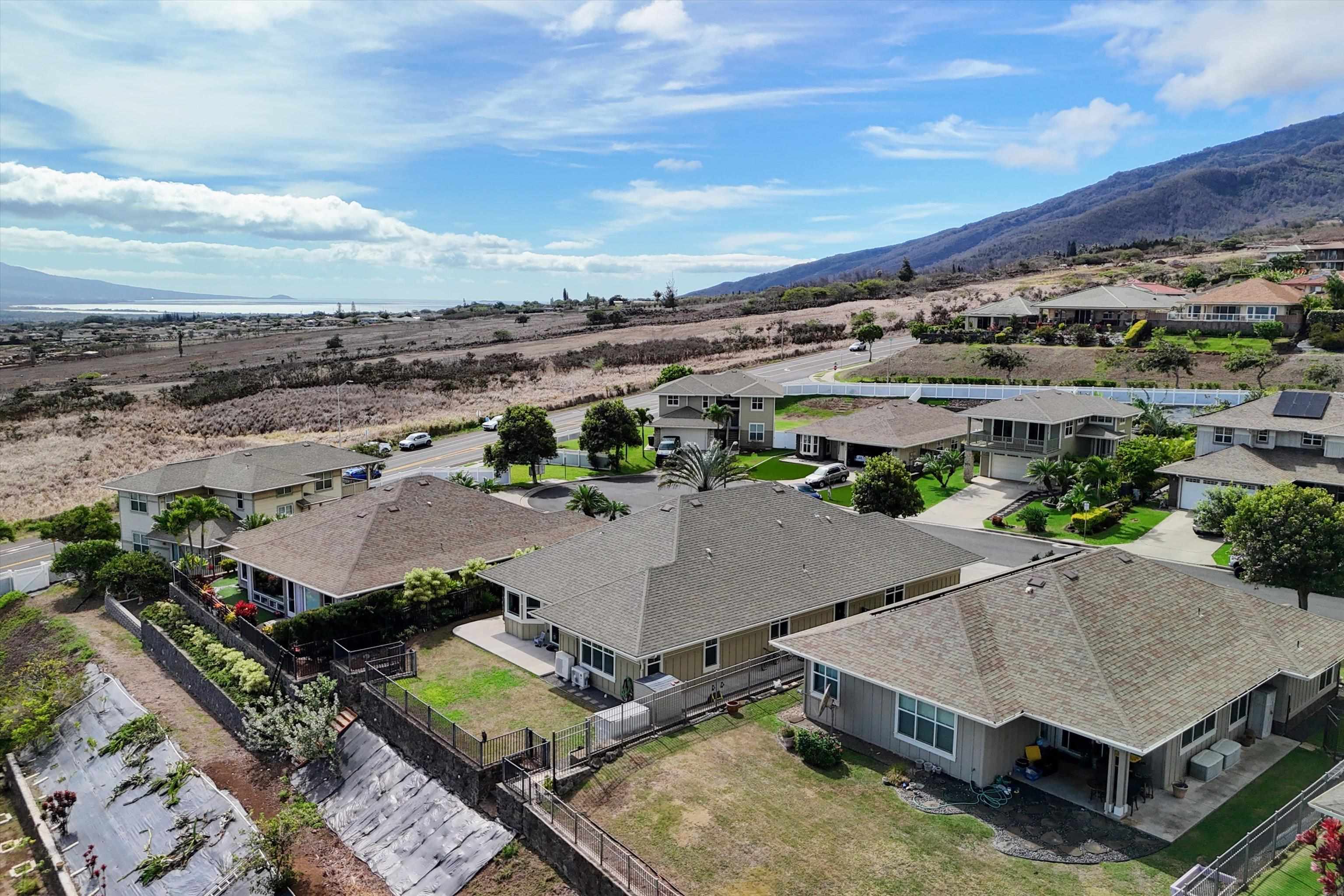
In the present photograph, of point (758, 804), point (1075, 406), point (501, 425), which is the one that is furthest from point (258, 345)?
point (758, 804)

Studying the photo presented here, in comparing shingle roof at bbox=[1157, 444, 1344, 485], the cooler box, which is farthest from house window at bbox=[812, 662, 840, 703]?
shingle roof at bbox=[1157, 444, 1344, 485]

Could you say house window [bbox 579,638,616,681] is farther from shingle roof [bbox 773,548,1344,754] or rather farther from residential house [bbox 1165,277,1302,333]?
residential house [bbox 1165,277,1302,333]

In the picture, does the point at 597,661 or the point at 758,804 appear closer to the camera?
the point at 758,804

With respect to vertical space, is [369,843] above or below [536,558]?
below

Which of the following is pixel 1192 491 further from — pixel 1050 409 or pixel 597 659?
pixel 597 659

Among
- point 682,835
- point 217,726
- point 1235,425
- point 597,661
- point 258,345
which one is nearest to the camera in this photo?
point 682,835

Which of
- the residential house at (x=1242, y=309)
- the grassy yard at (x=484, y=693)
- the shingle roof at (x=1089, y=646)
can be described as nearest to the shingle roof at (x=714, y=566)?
the grassy yard at (x=484, y=693)

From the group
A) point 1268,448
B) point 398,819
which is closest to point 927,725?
point 398,819

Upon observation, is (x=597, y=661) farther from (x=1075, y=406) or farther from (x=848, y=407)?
(x=848, y=407)
